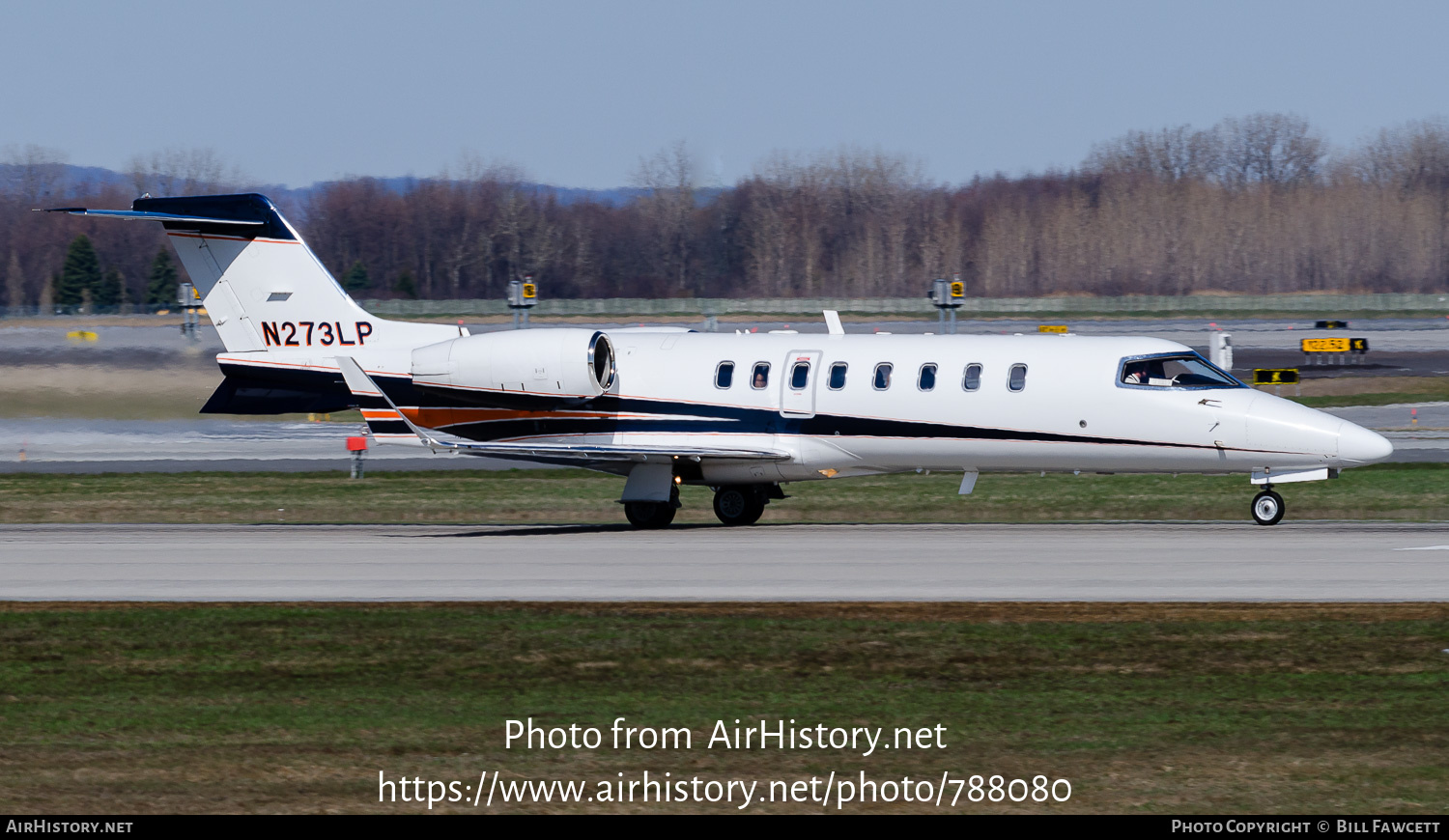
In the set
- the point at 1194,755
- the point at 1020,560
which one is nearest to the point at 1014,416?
the point at 1020,560

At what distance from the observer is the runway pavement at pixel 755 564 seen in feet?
57.8

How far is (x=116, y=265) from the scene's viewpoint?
101m

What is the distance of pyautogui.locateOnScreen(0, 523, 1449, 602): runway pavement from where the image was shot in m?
17.6

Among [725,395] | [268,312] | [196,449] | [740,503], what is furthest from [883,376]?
[196,449]

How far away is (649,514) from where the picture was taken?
2636 centimetres

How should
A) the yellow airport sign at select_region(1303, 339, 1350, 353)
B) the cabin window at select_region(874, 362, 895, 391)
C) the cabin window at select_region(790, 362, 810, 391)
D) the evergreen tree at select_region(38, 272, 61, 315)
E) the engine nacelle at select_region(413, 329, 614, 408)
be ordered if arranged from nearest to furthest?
the cabin window at select_region(874, 362, 895, 391)
the cabin window at select_region(790, 362, 810, 391)
the engine nacelle at select_region(413, 329, 614, 408)
the yellow airport sign at select_region(1303, 339, 1350, 353)
the evergreen tree at select_region(38, 272, 61, 315)

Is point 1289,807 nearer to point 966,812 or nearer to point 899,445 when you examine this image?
point 966,812

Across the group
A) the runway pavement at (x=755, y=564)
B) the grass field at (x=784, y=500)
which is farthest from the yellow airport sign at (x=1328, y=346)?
the runway pavement at (x=755, y=564)

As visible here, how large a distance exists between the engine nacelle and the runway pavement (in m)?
2.24

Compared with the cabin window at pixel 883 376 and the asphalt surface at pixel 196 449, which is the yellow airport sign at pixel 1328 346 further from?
the cabin window at pixel 883 376

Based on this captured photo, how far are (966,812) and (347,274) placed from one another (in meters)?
112

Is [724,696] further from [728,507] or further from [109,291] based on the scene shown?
[109,291]
